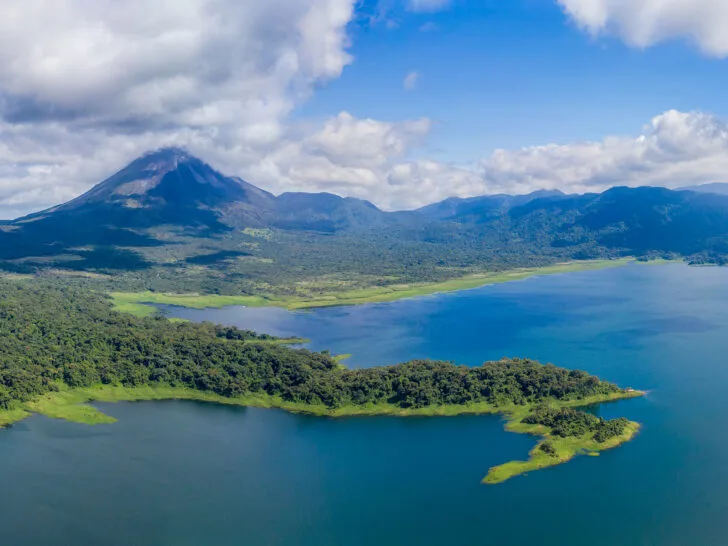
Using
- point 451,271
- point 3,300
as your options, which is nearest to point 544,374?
point 3,300

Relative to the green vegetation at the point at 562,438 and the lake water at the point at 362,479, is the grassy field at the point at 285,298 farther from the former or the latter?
the green vegetation at the point at 562,438

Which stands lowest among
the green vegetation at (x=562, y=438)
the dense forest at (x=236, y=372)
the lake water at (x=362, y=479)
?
the lake water at (x=362, y=479)

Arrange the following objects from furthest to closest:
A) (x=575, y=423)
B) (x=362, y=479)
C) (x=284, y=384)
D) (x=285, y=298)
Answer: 1. (x=285, y=298)
2. (x=284, y=384)
3. (x=575, y=423)
4. (x=362, y=479)

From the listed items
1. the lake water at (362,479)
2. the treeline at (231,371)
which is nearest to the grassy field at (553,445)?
the lake water at (362,479)

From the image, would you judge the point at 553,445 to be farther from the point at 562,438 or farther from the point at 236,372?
the point at 236,372

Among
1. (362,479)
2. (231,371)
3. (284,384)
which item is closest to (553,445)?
(362,479)

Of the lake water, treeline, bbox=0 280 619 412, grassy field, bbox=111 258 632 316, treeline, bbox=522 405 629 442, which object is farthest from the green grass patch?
grassy field, bbox=111 258 632 316
